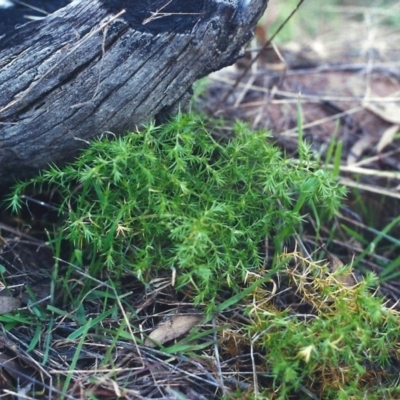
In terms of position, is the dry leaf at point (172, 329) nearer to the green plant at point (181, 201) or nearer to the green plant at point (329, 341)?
the green plant at point (181, 201)

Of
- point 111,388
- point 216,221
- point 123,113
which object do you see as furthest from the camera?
point 123,113

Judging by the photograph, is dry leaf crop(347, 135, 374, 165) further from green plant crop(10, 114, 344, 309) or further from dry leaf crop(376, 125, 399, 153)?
green plant crop(10, 114, 344, 309)

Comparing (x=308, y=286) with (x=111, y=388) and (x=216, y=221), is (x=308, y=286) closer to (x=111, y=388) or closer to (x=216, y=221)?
(x=216, y=221)

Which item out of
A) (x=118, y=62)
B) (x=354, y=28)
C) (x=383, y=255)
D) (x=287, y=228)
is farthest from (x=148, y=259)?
(x=354, y=28)

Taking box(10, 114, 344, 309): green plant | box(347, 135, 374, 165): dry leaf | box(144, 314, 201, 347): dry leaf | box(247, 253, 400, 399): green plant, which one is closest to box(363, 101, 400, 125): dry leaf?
box(347, 135, 374, 165): dry leaf

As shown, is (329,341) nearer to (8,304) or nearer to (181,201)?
(181,201)

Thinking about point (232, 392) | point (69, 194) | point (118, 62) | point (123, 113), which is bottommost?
point (232, 392)
